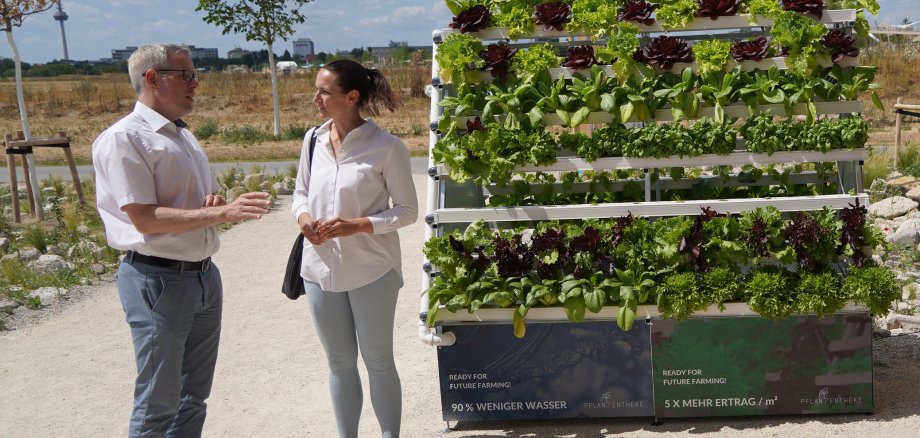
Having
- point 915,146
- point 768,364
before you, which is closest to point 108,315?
point 768,364

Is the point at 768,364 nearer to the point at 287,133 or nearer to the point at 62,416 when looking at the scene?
the point at 62,416

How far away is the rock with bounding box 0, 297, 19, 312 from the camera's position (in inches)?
332

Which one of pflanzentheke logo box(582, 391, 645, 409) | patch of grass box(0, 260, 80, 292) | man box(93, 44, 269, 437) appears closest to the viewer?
man box(93, 44, 269, 437)

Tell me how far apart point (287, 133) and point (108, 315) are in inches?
748

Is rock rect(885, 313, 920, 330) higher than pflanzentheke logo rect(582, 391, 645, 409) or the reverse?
the reverse

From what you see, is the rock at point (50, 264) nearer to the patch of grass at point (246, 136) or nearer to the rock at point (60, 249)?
the rock at point (60, 249)

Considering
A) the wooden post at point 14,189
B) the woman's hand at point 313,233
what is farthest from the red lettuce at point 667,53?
the wooden post at point 14,189

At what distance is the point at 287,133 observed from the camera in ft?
88.6

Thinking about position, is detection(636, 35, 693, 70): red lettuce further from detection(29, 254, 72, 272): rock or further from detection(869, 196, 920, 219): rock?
detection(29, 254, 72, 272): rock

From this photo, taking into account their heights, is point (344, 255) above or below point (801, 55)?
below

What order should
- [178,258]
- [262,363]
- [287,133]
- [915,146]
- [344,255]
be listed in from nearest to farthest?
1. [178,258]
2. [344,255]
3. [262,363]
4. [915,146]
5. [287,133]

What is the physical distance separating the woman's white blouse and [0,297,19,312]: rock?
546 cm

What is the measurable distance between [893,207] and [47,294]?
8651 mm

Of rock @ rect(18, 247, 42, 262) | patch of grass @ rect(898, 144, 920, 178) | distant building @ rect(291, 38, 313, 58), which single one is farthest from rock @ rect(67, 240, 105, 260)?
distant building @ rect(291, 38, 313, 58)
